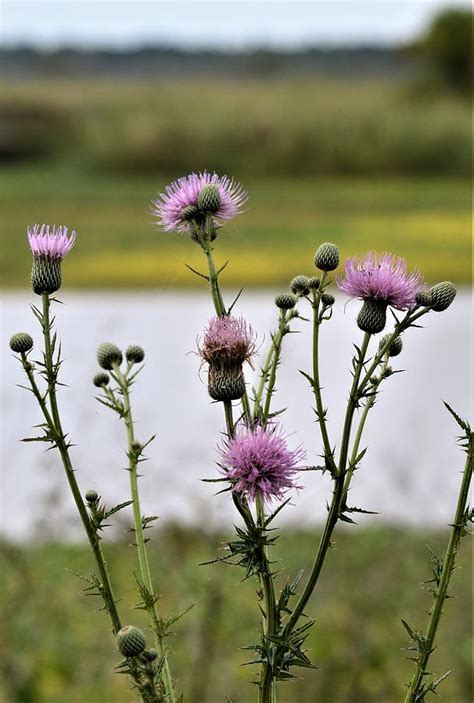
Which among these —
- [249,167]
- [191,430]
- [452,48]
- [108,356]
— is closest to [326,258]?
[108,356]

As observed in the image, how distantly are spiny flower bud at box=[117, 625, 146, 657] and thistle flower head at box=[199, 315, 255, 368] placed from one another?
0.40ft

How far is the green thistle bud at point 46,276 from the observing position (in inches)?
17.0

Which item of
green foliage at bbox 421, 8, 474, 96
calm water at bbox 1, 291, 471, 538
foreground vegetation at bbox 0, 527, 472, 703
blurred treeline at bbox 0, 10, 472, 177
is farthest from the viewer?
green foliage at bbox 421, 8, 474, 96

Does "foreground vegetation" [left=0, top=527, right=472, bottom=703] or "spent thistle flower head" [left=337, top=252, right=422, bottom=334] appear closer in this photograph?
"spent thistle flower head" [left=337, top=252, right=422, bottom=334]

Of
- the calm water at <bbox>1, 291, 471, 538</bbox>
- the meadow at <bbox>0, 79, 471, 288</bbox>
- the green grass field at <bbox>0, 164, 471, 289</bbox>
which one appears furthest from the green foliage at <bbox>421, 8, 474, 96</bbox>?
Answer: the calm water at <bbox>1, 291, 471, 538</bbox>

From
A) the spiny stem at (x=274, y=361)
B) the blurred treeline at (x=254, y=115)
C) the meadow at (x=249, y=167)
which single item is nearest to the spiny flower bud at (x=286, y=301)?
the spiny stem at (x=274, y=361)

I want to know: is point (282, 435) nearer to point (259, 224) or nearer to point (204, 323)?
point (204, 323)

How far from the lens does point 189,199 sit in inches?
19.2

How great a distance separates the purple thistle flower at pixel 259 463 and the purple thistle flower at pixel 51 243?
0.42ft

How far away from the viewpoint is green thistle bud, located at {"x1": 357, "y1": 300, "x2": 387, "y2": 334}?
43 centimetres

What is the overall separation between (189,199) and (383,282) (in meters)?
0.12

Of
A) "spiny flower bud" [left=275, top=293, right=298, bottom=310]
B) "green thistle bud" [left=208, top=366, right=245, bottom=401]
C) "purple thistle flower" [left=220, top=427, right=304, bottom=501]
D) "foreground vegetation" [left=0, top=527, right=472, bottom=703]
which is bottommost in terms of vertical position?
"purple thistle flower" [left=220, top=427, right=304, bottom=501]

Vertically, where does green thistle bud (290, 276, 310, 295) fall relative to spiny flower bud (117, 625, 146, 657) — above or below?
above

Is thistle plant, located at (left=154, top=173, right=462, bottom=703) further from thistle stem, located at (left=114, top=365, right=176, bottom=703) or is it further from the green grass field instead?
the green grass field
